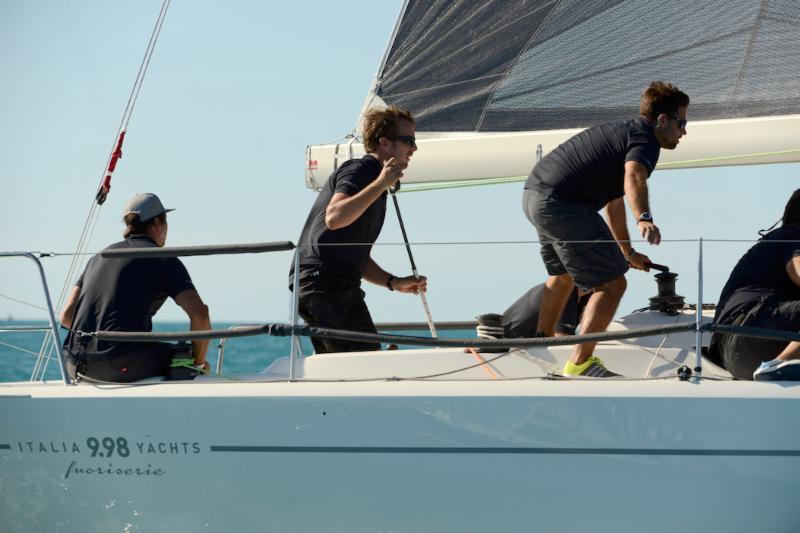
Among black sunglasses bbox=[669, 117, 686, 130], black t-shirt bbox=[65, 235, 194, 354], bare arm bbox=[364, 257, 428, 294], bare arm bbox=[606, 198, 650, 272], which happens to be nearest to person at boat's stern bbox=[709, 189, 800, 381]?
bare arm bbox=[606, 198, 650, 272]

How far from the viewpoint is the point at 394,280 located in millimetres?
5086

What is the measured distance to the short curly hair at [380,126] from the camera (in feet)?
15.8

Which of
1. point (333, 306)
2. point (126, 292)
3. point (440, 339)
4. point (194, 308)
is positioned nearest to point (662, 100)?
point (440, 339)

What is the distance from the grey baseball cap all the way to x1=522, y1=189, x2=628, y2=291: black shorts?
56.8 inches

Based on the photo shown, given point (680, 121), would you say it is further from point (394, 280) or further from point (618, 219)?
point (394, 280)

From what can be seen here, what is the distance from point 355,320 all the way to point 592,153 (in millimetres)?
1157

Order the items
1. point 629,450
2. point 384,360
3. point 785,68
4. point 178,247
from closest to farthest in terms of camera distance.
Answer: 1. point 629,450
2. point 178,247
3. point 384,360
4. point 785,68

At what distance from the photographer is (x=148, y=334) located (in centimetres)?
423

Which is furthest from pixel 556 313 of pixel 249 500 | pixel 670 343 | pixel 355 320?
pixel 249 500

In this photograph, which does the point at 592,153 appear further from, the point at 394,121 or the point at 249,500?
the point at 249,500

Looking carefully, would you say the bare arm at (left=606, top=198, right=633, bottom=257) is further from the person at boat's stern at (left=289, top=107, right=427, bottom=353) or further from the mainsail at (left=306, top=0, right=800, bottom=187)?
the mainsail at (left=306, top=0, right=800, bottom=187)

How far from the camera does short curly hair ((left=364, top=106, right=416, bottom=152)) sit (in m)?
4.80

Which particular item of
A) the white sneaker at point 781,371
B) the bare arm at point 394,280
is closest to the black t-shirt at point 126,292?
the bare arm at point 394,280

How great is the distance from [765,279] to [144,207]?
2336 millimetres
